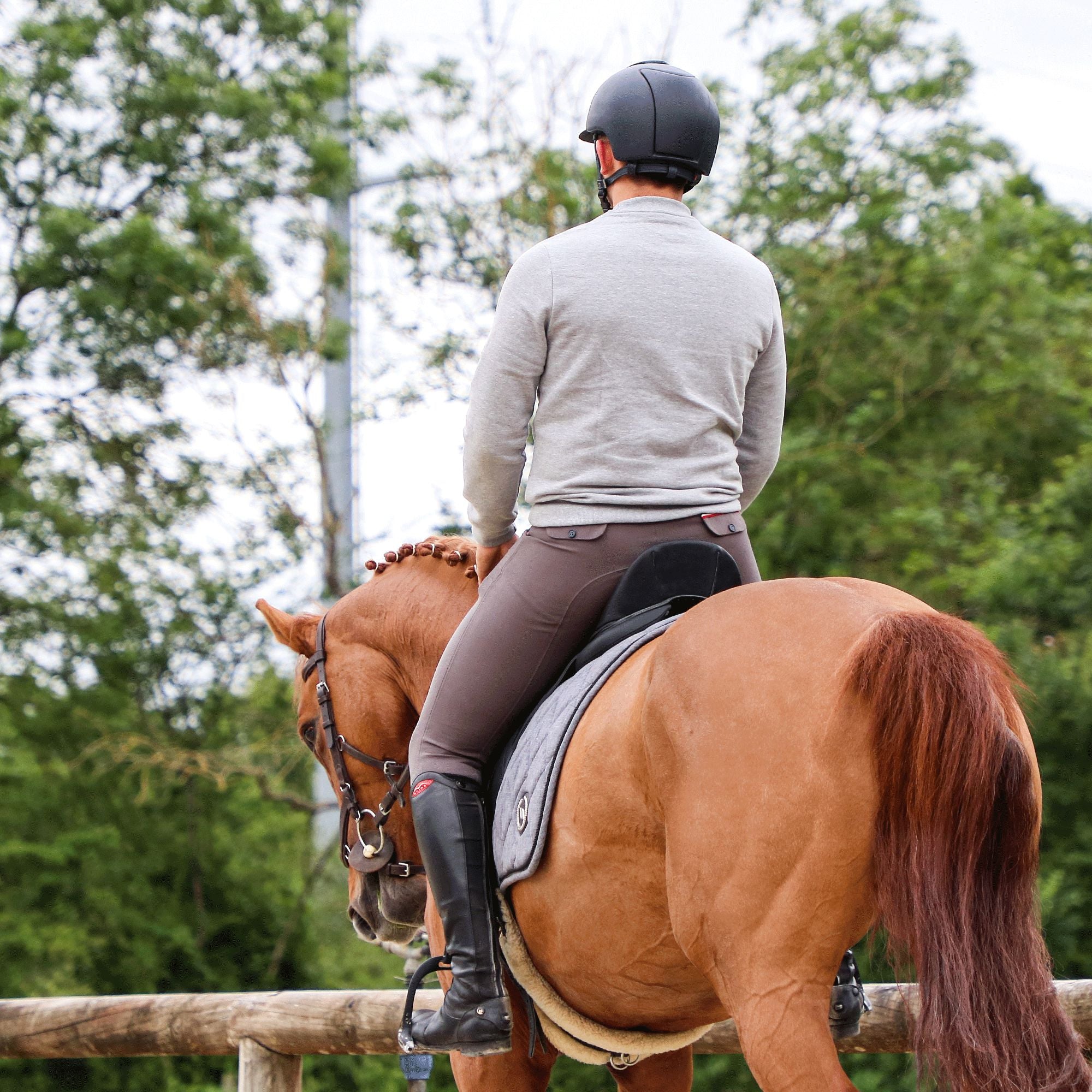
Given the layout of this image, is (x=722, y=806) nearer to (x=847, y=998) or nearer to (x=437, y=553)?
(x=847, y=998)

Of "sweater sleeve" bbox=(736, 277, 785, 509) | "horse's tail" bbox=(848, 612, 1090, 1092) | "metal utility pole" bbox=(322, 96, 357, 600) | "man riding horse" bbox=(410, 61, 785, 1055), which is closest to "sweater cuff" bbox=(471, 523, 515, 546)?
"man riding horse" bbox=(410, 61, 785, 1055)

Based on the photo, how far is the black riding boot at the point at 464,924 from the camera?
2.43 metres

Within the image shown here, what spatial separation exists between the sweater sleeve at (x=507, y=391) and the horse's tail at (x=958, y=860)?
932 millimetres

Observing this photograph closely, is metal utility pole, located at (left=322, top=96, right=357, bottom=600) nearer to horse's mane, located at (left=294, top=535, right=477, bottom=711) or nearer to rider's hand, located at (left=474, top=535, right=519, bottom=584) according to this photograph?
horse's mane, located at (left=294, top=535, right=477, bottom=711)

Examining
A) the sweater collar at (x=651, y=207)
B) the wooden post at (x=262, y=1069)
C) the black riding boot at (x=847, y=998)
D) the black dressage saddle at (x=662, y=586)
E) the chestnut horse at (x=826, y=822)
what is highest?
the sweater collar at (x=651, y=207)

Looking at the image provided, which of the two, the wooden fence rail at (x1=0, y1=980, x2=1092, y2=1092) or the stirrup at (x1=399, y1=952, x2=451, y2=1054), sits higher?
the stirrup at (x1=399, y1=952, x2=451, y2=1054)

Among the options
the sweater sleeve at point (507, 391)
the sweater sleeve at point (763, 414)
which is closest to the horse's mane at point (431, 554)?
the sweater sleeve at point (507, 391)

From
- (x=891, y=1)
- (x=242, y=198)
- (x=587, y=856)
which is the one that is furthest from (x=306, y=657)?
(x=891, y=1)

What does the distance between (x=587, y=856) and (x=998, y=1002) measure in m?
0.71

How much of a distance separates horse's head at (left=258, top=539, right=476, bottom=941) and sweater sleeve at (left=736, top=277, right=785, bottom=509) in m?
0.79

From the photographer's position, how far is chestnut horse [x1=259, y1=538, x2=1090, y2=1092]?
67.6 inches

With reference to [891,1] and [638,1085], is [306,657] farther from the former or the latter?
[891,1]

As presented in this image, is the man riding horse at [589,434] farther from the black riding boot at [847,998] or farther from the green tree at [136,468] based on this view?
the green tree at [136,468]

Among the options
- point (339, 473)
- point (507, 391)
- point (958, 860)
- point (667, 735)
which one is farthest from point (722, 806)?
point (339, 473)
